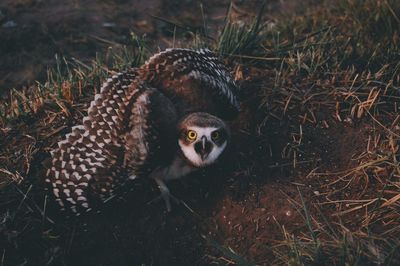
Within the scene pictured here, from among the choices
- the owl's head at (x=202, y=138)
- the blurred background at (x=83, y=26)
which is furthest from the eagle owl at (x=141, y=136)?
the blurred background at (x=83, y=26)

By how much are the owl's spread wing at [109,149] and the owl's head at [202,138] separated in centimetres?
12

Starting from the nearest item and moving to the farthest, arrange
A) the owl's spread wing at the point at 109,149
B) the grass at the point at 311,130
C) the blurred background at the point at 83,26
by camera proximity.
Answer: the grass at the point at 311,130 → the owl's spread wing at the point at 109,149 → the blurred background at the point at 83,26

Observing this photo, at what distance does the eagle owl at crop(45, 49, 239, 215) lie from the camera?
11.3ft

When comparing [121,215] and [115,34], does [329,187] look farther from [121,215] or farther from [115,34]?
[115,34]

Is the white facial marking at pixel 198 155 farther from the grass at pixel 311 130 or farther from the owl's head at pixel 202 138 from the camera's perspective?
the grass at pixel 311 130

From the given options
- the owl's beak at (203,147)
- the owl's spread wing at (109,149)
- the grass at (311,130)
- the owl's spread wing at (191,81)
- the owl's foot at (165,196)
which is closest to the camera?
the grass at (311,130)

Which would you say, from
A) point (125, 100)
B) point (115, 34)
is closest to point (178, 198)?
point (125, 100)

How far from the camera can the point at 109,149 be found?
11.3 feet

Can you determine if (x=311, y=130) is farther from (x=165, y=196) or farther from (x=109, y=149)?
(x=109, y=149)

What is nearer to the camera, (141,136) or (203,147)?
(141,136)

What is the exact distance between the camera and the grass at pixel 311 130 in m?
3.24

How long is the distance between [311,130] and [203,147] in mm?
885

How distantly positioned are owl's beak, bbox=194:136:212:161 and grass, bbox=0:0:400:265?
1.18ft

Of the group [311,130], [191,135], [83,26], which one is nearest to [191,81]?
[191,135]
